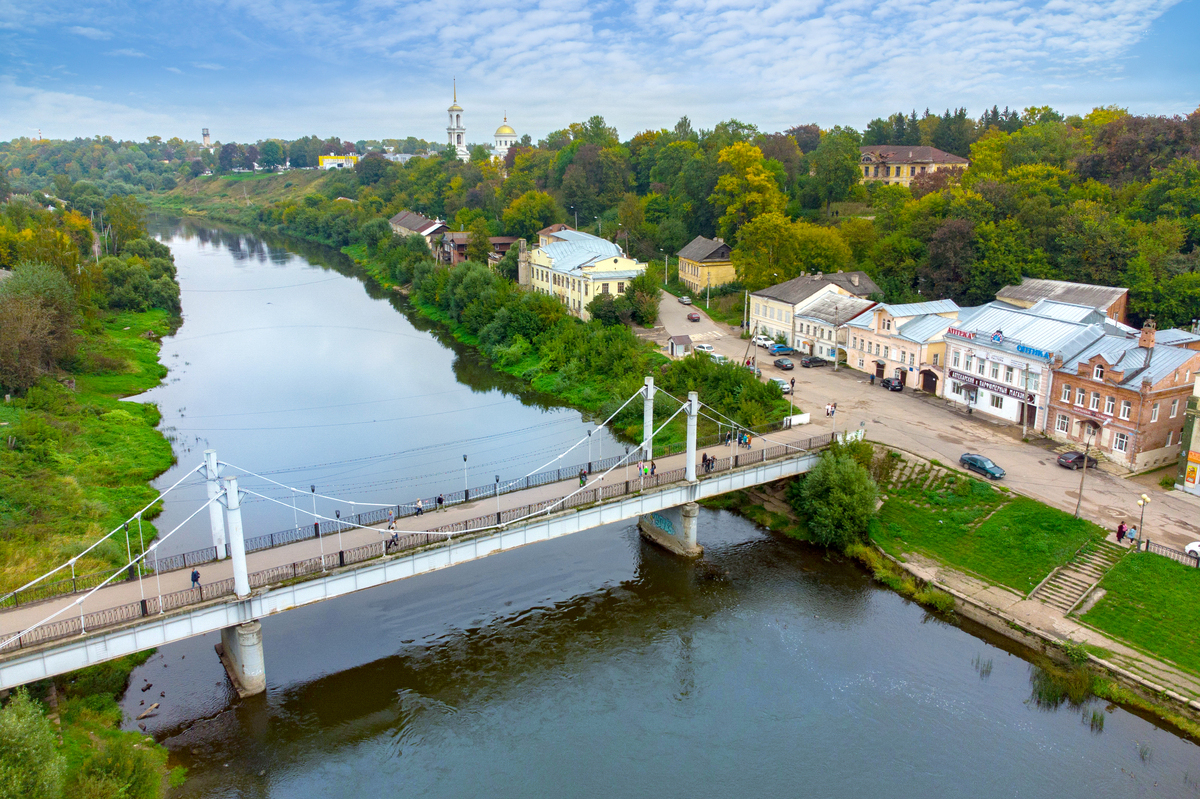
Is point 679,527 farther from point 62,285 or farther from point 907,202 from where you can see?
point 62,285

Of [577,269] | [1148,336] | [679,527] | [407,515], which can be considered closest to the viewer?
[407,515]

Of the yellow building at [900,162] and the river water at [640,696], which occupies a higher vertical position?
the yellow building at [900,162]

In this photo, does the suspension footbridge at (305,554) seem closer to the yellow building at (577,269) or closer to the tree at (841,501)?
the tree at (841,501)

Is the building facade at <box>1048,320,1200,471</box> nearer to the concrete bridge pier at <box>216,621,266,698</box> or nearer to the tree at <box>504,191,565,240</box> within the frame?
the concrete bridge pier at <box>216,621,266,698</box>

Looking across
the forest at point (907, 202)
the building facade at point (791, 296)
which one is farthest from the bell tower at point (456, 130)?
the building facade at point (791, 296)

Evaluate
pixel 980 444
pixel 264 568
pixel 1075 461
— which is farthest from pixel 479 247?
pixel 264 568

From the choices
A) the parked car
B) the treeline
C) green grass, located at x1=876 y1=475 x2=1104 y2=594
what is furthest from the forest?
the treeline
